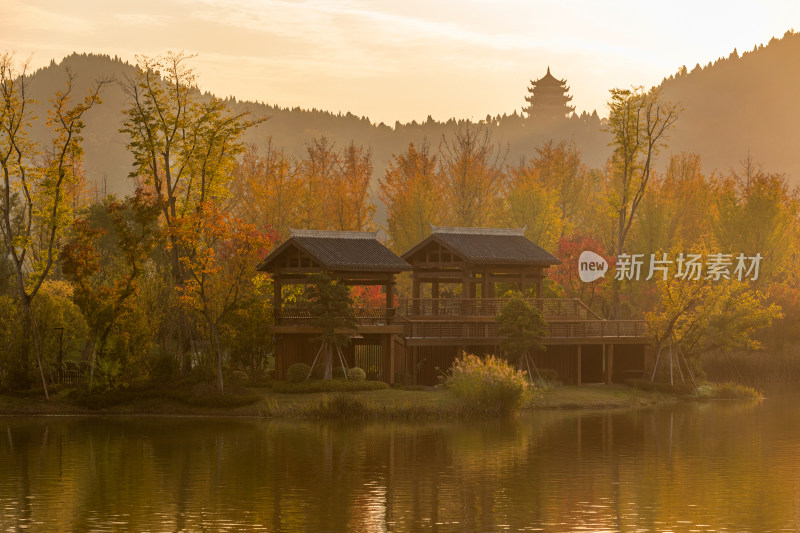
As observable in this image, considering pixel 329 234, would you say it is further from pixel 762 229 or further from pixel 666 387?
pixel 762 229

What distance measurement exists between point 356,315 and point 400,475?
23.0 meters

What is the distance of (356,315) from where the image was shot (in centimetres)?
5312

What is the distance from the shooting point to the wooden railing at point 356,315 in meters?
52.5

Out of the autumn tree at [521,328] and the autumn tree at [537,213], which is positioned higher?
the autumn tree at [537,213]

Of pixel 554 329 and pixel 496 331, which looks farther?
pixel 554 329

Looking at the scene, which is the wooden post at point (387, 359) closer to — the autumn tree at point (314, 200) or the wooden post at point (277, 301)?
the wooden post at point (277, 301)

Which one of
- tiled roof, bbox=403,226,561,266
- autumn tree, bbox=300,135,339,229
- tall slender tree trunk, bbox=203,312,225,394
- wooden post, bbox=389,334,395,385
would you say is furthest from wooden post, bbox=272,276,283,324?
autumn tree, bbox=300,135,339,229

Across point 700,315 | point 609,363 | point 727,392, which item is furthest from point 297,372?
point 727,392

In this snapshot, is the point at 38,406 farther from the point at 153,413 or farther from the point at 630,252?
the point at 630,252

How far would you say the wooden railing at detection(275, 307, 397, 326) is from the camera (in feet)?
172

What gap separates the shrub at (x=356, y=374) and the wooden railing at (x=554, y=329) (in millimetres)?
4473

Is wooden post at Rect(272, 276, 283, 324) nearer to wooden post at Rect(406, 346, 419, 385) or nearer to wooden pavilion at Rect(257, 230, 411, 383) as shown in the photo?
wooden pavilion at Rect(257, 230, 411, 383)

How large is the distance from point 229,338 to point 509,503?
26991 mm

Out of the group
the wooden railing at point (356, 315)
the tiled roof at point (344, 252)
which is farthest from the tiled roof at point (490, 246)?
the wooden railing at point (356, 315)
